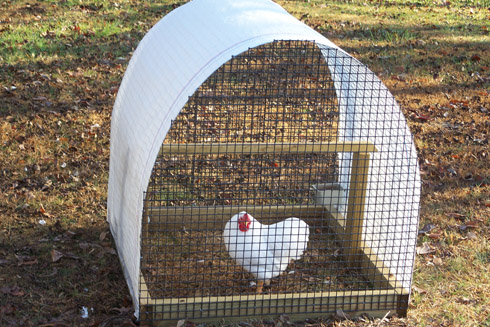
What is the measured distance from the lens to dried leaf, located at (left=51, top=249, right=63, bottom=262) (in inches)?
183

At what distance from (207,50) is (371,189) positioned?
1600 millimetres

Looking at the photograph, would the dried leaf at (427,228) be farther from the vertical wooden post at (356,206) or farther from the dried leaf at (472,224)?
the vertical wooden post at (356,206)

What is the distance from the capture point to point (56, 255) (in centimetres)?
469

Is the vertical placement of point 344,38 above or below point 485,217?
above

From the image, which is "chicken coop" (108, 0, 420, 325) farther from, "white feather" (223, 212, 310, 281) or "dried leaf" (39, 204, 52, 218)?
"dried leaf" (39, 204, 52, 218)

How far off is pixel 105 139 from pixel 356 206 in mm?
3049

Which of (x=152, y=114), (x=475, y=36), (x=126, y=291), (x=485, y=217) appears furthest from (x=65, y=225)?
(x=475, y=36)

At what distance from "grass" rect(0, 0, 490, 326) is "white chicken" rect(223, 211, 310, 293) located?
0.50 metres

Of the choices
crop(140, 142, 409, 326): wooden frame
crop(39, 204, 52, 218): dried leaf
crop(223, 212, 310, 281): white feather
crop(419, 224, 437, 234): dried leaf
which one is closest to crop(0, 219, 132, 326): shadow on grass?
crop(39, 204, 52, 218): dried leaf

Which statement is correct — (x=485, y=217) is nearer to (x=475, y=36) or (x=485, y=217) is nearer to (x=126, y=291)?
(x=126, y=291)

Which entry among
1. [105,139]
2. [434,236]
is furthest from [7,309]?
[434,236]

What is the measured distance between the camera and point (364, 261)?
4.59 metres

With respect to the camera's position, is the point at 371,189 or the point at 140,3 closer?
the point at 371,189

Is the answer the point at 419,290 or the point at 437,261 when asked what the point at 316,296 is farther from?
the point at 437,261
